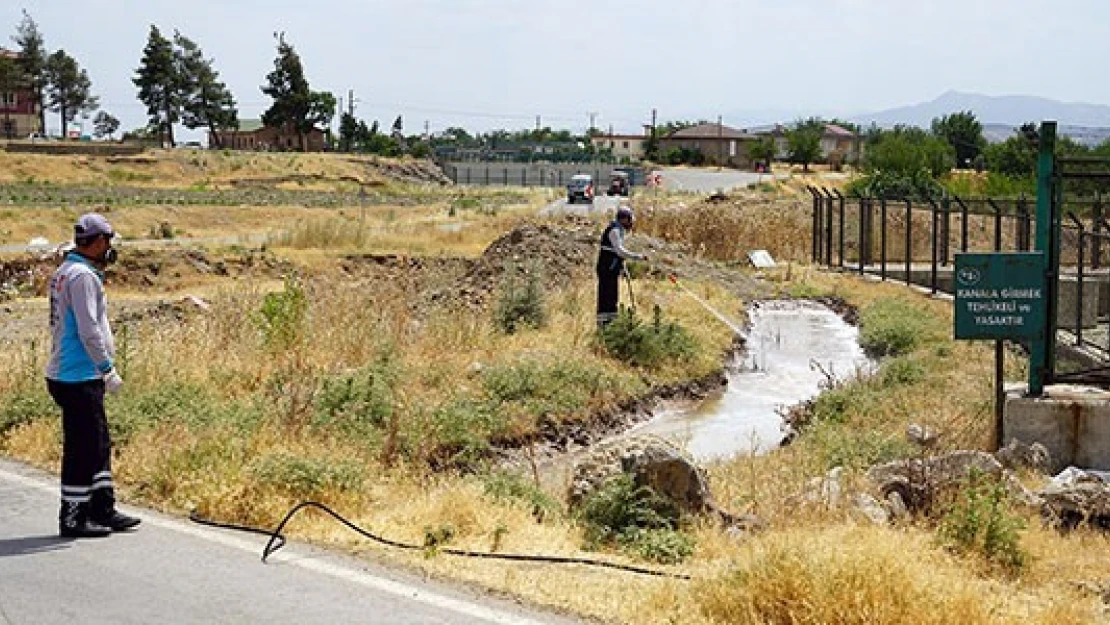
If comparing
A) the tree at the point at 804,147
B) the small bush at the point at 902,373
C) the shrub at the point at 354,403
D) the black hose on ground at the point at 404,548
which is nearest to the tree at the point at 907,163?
the tree at the point at 804,147

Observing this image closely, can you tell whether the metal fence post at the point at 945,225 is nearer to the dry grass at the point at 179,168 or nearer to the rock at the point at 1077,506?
the rock at the point at 1077,506

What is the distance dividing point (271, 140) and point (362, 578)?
124819 mm

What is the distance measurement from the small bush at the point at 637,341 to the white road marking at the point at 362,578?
1029 centimetres

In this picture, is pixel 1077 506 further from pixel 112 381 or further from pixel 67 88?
pixel 67 88

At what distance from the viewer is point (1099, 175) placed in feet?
36.4

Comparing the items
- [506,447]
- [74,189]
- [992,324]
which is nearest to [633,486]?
[992,324]

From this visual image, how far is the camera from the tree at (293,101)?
109375 millimetres

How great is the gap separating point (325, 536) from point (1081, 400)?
7.06m

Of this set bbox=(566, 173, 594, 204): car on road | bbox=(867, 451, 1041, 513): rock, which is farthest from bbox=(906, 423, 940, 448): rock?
bbox=(566, 173, 594, 204): car on road

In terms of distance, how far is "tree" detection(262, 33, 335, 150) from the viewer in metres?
109

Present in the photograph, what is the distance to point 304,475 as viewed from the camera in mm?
8672

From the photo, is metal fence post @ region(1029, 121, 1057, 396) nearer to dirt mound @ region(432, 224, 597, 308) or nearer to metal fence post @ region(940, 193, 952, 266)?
dirt mound @ region(432, 224, 597, 308)

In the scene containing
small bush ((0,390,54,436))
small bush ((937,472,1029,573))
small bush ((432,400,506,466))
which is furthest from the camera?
small bush ((432,400,506,466))

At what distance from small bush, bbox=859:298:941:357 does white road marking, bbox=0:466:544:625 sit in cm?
1437
